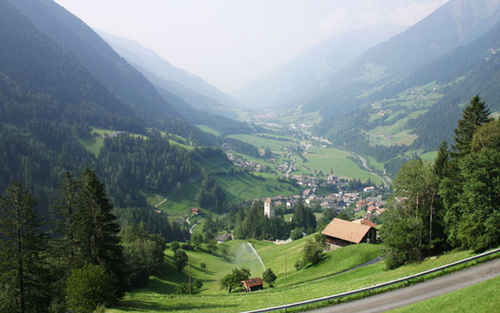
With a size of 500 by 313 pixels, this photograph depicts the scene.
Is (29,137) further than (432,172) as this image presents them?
Yes

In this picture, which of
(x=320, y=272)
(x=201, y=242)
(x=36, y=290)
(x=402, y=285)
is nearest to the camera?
(x=402, y=285)

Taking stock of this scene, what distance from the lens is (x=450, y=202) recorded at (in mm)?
32688

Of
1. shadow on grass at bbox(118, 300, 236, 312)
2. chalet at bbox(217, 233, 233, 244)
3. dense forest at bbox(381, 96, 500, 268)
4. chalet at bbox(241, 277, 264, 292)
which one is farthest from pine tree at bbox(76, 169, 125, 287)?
chalet at bbox(217, 233, 233, 244)

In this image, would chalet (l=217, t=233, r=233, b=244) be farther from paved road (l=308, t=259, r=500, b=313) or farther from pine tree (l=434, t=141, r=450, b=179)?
paved road (l=308, t=259, r=500, b=313)

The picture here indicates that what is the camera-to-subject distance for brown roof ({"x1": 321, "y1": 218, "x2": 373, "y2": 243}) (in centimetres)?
6273

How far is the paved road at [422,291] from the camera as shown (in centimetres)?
2286

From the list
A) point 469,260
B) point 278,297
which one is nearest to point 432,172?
point 469,260

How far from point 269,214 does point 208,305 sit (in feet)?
367

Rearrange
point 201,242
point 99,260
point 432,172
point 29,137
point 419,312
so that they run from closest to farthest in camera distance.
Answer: point 419,312 < point 99,260 < point 432,172 < point 201,242 < point 29,137

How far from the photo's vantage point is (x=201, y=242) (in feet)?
354

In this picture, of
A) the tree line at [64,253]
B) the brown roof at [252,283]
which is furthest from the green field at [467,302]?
the brown roof at [252,283]

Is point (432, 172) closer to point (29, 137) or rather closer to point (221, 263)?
point (221, 263)

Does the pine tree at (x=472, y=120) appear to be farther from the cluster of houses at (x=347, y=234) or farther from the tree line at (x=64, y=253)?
the tree line at (x=64, y=253)

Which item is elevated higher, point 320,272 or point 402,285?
point 402,285
